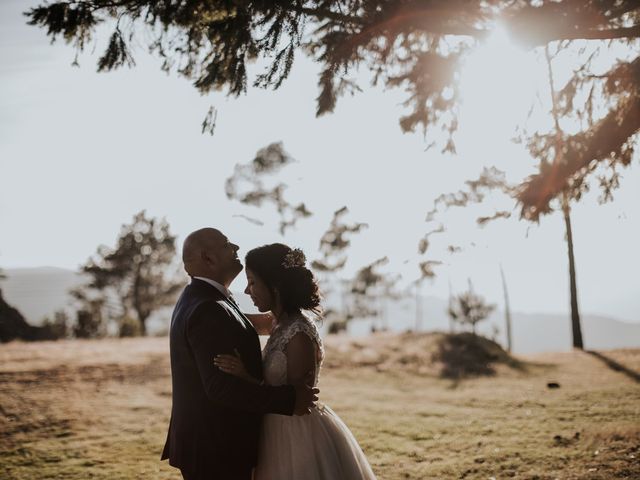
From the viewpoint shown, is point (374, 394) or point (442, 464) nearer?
point (442, 464)

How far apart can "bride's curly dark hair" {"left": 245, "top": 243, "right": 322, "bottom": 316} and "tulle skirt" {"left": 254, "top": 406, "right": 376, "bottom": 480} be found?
2.86 ft

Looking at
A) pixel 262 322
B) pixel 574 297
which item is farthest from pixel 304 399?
pixel 574 297

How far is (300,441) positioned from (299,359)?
64cm

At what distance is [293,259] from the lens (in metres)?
4.26

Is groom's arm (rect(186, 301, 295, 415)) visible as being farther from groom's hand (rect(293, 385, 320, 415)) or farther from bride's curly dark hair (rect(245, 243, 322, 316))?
bride's curly dark hair (rect(245, 243, 322, 316))

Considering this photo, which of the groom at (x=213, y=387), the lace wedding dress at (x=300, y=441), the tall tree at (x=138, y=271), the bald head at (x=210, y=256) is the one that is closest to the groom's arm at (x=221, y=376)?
the groom at (x=213, y=387)

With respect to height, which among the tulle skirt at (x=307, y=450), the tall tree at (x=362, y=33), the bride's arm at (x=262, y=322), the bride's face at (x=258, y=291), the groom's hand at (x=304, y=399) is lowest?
the tulle skirt at (x=307, y=450)

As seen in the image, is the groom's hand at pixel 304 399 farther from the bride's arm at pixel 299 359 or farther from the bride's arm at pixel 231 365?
the bride's arm at pixel 231 365

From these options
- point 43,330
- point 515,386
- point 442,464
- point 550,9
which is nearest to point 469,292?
point 515,386

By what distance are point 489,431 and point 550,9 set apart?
26.2 ft

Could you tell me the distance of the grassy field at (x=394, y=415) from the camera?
831 cm

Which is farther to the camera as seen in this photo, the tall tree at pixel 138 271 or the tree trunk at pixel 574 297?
the tall tree at pixel 138 271

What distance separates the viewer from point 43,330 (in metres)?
36.6

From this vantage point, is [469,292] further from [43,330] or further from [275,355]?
[275,355]
